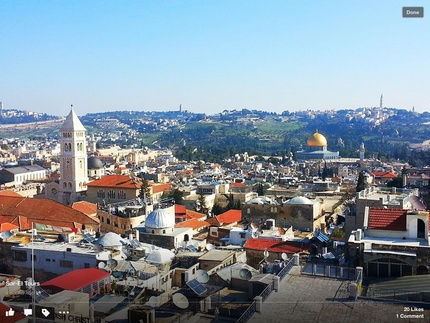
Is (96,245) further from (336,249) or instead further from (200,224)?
(200,224)

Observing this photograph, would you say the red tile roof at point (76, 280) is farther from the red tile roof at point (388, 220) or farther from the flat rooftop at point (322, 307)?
the red tile roof at point (388, 220)

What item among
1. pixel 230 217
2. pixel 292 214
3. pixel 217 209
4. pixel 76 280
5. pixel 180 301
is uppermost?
pixel 180 301

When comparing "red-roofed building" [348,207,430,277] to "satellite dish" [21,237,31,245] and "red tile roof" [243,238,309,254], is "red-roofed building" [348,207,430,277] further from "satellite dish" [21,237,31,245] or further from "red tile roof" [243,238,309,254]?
"satellite dish" [21,237,31,245]

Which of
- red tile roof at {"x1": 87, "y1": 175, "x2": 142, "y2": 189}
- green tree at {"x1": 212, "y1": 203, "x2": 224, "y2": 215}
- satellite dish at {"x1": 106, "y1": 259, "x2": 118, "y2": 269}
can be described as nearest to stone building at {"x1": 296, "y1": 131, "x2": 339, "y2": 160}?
green tree at {"x1": 212, "y1": 203, "x2": 224, "y2": 215}

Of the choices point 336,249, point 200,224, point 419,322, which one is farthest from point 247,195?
point 419,322

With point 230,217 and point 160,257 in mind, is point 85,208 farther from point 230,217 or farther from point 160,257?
point 160,257

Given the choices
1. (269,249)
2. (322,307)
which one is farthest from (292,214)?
(322,307)

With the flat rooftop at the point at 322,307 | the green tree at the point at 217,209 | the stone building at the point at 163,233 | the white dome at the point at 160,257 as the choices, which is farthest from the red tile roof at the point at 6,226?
the green tree at the point at 217,209
